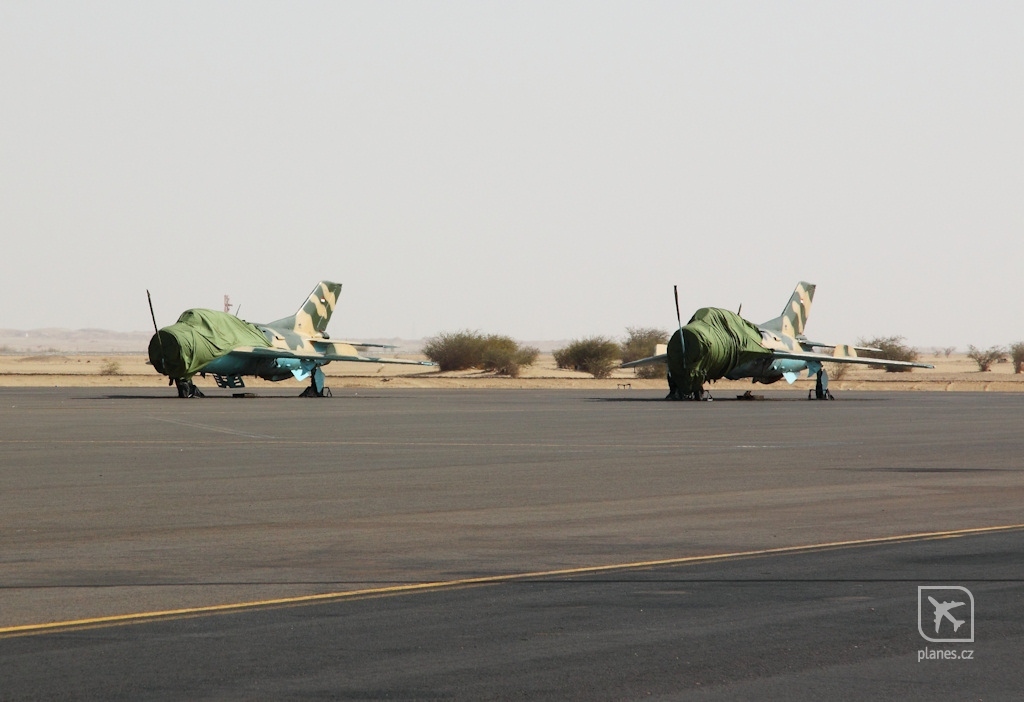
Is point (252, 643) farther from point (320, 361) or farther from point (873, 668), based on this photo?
point (320, 361)

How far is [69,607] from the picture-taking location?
923 cm

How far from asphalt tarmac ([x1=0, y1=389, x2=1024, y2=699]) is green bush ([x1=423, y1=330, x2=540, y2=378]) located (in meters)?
78.7

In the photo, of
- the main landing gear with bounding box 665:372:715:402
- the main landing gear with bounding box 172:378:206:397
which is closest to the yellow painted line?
the main landing gear with bounding box 665:372:715:402

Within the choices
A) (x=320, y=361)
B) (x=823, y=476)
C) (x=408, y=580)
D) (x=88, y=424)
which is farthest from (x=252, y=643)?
(x=320, y=361)

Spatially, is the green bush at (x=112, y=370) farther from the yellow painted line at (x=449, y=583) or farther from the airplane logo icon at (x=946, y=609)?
the airplane logo icon at (x=946, y=609)

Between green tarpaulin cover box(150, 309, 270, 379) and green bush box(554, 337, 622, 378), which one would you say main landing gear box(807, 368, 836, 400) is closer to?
green tarpaulin cover box(150, 309, 270, 379)

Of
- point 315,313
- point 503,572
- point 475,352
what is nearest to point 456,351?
point 475,352

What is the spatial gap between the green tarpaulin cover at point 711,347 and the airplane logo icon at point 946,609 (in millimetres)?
42637

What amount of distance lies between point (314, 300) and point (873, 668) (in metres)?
56.9

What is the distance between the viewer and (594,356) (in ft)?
340

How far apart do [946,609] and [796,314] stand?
2196 inches

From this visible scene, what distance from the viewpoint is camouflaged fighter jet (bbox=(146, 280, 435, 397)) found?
5184 centimetres

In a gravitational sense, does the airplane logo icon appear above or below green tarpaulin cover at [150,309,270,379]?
below

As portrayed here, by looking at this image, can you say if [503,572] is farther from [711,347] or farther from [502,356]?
[502,356]
